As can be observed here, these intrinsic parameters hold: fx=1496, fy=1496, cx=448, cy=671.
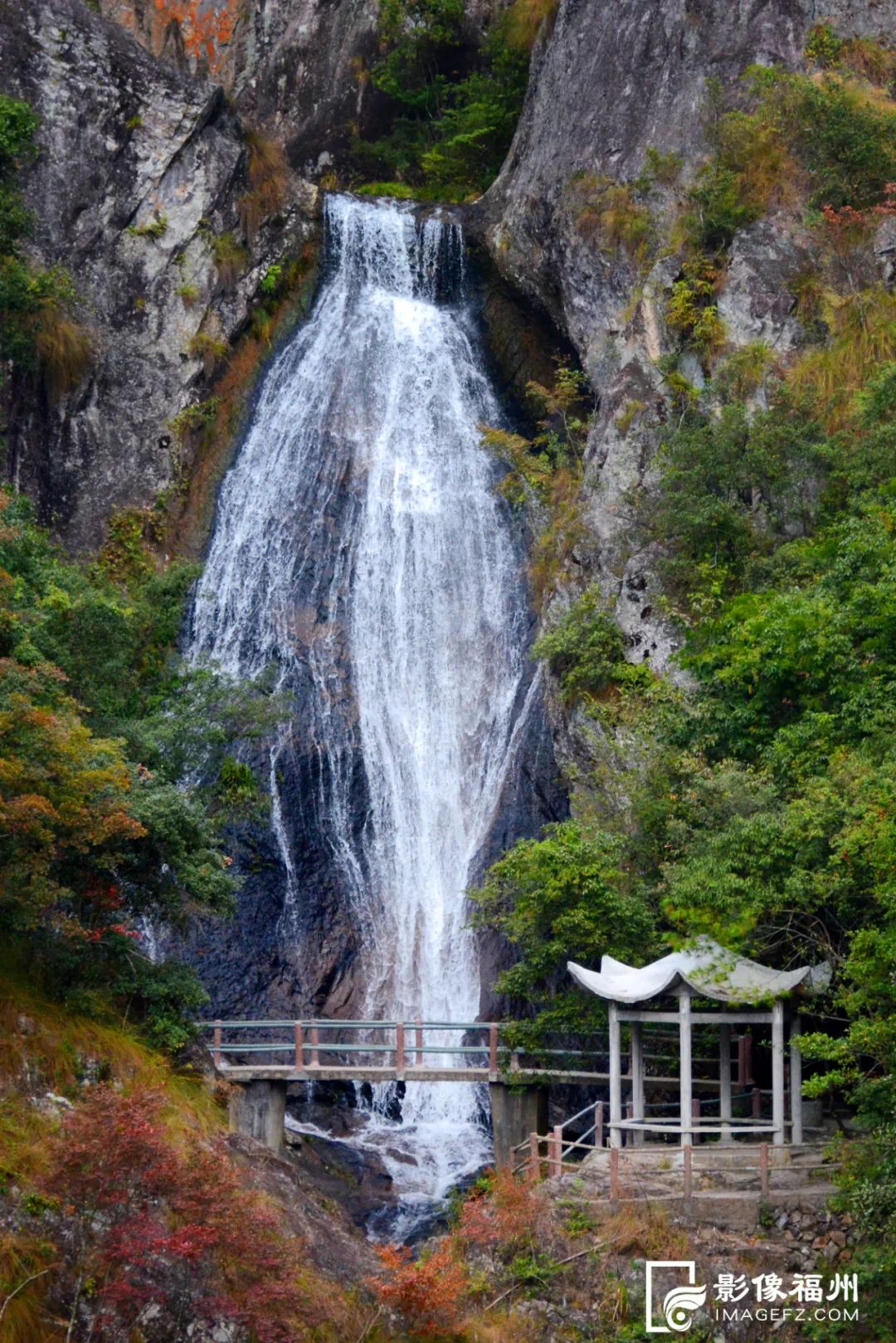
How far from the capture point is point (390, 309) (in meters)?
39.1

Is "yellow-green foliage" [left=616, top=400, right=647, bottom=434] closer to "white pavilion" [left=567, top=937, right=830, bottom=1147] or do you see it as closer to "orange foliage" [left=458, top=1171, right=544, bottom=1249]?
"white pavilion" [left=567, top=937, right=830, bottom=1147]

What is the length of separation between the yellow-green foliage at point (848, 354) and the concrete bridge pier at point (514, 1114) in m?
13.8

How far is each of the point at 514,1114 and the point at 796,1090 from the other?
192 inches

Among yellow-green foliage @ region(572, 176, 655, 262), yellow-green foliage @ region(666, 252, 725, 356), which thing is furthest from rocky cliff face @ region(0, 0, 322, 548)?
yellow-green foliage @ region(666, 252, 725, 356)

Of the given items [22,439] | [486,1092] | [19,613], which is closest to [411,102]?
[22,439]

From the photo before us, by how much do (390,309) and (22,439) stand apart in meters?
10.4

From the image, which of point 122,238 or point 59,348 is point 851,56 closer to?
point 122,238

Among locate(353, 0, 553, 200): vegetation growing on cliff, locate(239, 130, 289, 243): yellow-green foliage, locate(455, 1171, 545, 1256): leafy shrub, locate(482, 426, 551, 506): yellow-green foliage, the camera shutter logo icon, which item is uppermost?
locate(353, 0, 553, 200): vegetation growing on cliff

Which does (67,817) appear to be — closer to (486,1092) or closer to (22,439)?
(486,1092)

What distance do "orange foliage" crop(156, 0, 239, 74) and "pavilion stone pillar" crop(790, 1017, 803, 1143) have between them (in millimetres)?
39549

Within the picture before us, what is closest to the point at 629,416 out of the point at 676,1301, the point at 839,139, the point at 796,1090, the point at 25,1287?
Result: the point at 839,139

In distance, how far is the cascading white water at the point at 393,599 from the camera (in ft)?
88.6

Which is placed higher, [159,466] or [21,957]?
[159,466]

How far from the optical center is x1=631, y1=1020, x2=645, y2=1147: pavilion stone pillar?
790 inches
